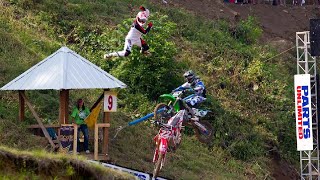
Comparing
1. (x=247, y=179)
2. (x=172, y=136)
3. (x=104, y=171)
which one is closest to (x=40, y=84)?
(x=172, y=136)

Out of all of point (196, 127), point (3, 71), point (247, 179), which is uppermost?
point (3, 71)

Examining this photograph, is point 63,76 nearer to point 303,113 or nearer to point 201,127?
point 201,127

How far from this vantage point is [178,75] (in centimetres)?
2902

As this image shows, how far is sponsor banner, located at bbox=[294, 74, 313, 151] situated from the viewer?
85.4ft

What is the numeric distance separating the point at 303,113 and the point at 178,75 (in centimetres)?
487

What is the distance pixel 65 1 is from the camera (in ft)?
109

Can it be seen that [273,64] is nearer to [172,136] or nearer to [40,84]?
[172,136]

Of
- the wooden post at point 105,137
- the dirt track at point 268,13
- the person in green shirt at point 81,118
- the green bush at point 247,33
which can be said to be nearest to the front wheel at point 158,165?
the wooden post at point 105,137

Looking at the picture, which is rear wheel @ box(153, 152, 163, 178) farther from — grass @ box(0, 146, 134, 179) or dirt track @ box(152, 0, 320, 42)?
dirt track @ box(152, 0, 320, 42)

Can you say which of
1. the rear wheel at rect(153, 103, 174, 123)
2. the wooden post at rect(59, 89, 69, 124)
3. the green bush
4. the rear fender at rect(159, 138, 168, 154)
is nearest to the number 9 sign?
the wooden post at rect(59, 89, 69, 124)

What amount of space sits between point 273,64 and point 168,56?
691 centimetres

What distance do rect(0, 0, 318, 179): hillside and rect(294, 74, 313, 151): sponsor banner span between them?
181cm

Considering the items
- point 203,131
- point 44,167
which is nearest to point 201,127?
point 203,131

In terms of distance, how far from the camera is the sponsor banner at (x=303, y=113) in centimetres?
2602
